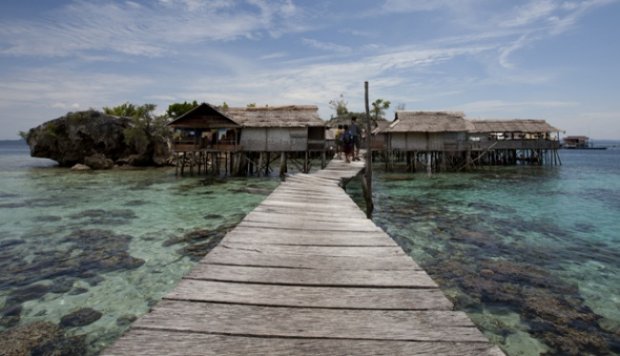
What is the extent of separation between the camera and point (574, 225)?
1134 cm

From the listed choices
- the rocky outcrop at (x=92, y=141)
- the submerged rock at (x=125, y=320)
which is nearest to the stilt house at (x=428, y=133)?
the rocky outcrop at (x=92, y=141)

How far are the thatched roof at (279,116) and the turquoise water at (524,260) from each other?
9.85 meters

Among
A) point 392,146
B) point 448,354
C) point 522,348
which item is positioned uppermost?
point 392,146

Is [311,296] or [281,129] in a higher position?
[281,129]

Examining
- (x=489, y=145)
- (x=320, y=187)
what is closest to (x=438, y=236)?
(x=320, y=187)

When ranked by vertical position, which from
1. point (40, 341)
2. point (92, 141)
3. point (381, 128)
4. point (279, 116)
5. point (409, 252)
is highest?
point (279, 116)

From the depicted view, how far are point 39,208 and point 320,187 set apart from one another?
38.8ft

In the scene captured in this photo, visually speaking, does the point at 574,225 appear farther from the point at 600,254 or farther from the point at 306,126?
the point at 306,126

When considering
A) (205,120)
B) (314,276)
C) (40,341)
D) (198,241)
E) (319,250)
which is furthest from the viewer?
(205,120)

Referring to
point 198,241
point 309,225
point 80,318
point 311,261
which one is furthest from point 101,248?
point 311,261

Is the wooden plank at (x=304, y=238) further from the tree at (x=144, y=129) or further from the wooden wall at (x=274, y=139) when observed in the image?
the tree at (x=144, y=129)

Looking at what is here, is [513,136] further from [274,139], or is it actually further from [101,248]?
[101,248]

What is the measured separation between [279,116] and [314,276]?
2266cm

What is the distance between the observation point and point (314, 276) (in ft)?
10.2
